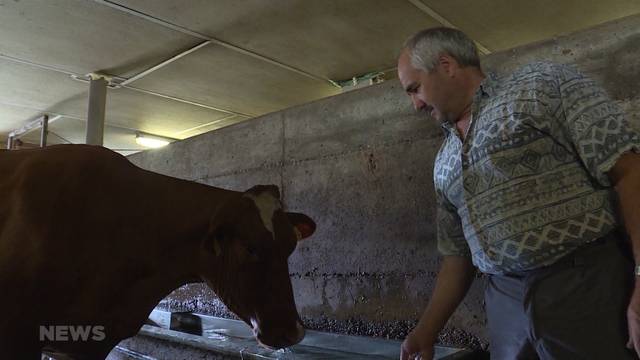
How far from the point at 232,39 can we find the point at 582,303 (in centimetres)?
299

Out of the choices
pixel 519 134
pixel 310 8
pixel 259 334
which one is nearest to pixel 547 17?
pixel 310 8

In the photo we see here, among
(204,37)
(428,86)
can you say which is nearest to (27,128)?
(204,37)

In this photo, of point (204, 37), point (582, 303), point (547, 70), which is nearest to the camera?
point (582, 303)

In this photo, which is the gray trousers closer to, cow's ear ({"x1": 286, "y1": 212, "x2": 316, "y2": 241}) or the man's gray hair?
the man's gray hair

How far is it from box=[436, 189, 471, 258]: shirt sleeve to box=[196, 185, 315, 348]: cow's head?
0.45m

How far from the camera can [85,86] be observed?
14.9ft

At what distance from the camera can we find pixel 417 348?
1.39 meters

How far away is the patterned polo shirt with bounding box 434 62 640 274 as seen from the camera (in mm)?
1003

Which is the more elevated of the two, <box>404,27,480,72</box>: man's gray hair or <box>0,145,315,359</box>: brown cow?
<box>404,27,480,72</box>: man's gray hair

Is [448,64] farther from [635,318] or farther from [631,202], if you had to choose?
[635,318]

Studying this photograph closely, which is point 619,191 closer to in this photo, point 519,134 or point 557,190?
point 557,190

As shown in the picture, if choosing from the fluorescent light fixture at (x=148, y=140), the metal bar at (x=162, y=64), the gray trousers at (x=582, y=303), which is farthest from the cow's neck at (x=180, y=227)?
the fluorescent light fixture at (x=148, y=140)

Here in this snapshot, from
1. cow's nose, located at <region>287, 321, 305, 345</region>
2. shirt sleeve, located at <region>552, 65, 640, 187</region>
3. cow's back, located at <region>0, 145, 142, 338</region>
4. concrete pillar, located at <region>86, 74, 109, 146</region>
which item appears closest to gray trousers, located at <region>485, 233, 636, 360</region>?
shirt sleeve, located at <region>552, 65, 640, 187</region>

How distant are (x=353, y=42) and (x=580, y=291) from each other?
278cm
